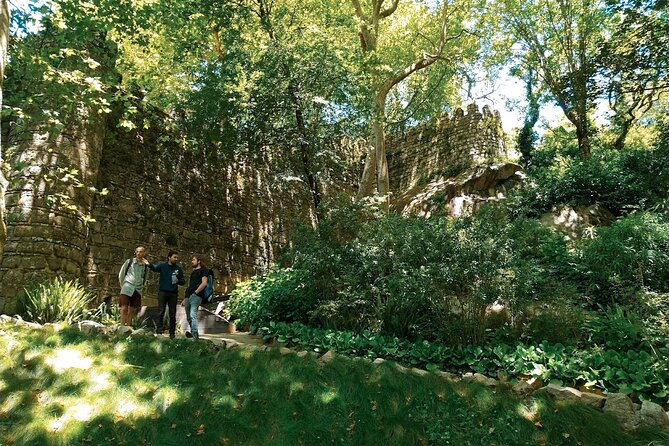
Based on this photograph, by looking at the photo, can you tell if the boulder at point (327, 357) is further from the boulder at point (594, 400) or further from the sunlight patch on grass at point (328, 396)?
the boulder at point (594, 400)

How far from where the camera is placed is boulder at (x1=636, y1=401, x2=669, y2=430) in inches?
136

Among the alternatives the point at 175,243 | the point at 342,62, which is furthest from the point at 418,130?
the point at 175,243

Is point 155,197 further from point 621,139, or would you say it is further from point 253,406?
point 621,139

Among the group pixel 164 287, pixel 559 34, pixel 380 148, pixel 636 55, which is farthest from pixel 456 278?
pixel 559 34

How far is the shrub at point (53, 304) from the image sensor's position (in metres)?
6.25

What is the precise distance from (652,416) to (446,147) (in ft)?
44.9

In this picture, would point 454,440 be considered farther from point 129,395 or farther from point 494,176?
point 494,176

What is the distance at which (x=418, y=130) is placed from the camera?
1789 centimetres

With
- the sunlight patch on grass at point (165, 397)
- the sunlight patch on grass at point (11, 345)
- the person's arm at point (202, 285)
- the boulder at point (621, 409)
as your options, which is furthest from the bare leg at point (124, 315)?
the boulder at point (621, 409)

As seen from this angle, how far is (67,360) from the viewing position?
4.73 m

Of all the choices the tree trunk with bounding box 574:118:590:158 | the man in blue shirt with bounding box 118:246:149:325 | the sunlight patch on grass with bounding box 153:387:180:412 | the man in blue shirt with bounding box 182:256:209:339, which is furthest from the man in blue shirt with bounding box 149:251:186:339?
the tree trunk with bounding box 574:118:590:158

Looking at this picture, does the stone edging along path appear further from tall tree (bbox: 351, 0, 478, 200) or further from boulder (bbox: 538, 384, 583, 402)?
tall tree (bbox: 351, 0, 478, 200)

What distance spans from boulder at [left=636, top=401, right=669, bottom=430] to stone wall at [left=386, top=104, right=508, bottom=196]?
39.0ft

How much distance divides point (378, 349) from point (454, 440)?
6.30 ft
